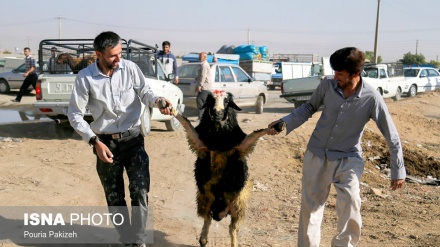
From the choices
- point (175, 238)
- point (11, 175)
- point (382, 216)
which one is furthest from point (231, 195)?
point (11, 175)

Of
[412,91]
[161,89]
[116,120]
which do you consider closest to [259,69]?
[412,91]

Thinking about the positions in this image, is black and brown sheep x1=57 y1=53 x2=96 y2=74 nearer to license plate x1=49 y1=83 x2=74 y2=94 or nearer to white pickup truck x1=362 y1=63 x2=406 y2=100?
license plate x1=49 y1=83 x2=74 y2=94

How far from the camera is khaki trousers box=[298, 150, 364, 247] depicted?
4.64 meters

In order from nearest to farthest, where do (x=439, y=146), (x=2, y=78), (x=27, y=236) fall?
(x=27, y=236) < (x=439, y=146) < (x=2, y=78)

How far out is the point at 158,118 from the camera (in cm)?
1212

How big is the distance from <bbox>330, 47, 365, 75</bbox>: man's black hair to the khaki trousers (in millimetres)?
819

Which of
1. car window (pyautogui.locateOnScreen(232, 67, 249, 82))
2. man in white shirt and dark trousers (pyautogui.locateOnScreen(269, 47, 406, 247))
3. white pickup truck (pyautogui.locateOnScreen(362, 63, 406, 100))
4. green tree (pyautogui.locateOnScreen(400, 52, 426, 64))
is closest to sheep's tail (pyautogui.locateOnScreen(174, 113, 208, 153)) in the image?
man in white shirt and dark trousers (pyautogui.locateOnScreen(269, 47, 406, 247))

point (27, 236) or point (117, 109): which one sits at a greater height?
point (117, 109)

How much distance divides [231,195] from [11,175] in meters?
4.67

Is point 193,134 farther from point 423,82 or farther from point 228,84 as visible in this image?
→ point 423,82

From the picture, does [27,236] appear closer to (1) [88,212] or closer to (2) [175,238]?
(1) [88,212]

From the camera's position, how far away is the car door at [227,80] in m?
16.6

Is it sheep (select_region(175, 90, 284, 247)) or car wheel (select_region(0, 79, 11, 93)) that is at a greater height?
sheep (select_region(175, 90, 284, 247))

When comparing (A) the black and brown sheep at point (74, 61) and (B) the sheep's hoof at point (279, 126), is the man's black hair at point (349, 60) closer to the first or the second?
(B) the sheep's hoof at point (279, 126)
